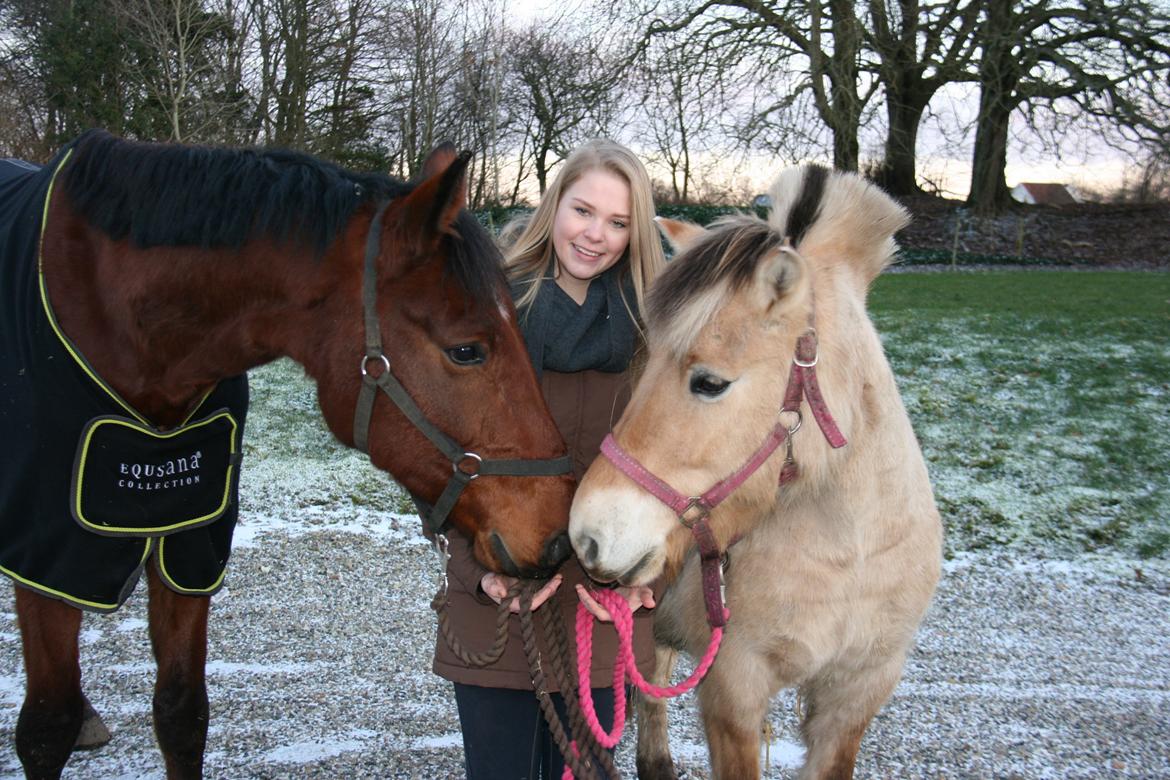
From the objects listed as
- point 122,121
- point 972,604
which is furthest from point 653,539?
point 122,121

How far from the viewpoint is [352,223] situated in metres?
2.03

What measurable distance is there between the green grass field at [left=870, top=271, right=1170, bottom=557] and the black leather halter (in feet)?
14.5

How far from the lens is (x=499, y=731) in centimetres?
219

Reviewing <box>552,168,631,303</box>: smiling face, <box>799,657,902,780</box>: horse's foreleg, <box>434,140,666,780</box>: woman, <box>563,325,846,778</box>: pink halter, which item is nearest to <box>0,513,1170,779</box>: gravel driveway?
<box>799,657,902,780</box>: horse's foreleg

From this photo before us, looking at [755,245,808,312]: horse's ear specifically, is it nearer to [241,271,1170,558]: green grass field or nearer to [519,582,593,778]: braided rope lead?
[519,582,593,778]: braided rope lead

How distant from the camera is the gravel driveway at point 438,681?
329 cm

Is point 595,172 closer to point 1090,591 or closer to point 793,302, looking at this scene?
point 793,302

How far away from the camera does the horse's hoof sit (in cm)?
317

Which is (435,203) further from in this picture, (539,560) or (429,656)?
(429,656)

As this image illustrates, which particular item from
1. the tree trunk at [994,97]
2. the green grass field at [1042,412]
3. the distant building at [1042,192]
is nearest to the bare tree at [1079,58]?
the tree trunk at [994,97]

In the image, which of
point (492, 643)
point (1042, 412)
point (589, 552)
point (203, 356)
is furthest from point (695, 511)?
point (1042, 412)

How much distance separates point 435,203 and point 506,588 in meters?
0.92

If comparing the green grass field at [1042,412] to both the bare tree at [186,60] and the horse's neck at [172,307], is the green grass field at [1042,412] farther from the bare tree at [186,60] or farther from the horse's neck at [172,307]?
the bare tree at [186,60]

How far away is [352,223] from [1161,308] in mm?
13285
